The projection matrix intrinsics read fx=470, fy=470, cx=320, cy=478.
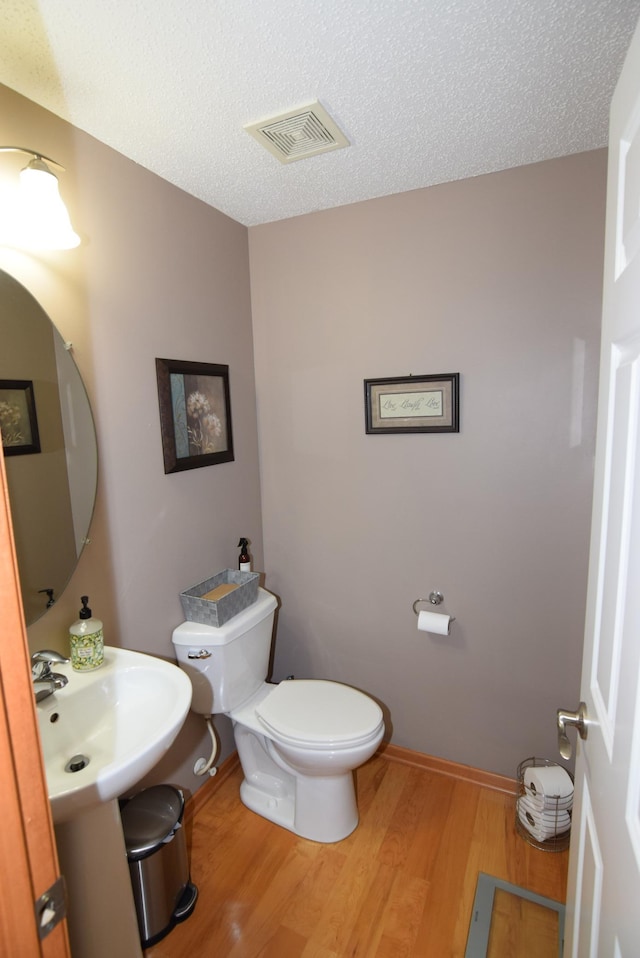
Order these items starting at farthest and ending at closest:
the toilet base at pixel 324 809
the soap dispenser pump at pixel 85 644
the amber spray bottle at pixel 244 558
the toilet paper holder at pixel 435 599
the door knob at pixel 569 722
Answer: the amber spray bottle at pixel 244 558 → the toilet paper holder at pixel 435 599 → the toilet base at pixel 324 809 → the soap dispenser pump at pixel 85 644 → the door knob at pixel 569 722

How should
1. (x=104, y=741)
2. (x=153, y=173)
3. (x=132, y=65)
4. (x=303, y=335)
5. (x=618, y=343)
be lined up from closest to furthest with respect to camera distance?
(x=618, y=343)
(x=132, y=65)
(x=104, y=741)
(x=153, y=173)
(x=303, y=335)

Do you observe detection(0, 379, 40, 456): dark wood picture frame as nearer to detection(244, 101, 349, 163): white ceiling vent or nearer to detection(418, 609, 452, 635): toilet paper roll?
detection(244, 101, 349, 163): white ceiling vent

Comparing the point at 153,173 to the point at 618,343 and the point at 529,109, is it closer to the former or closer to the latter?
the point at 529,109

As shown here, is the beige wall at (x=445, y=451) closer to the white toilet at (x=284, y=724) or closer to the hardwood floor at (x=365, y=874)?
the hardwood floor at (x=365, y=874)

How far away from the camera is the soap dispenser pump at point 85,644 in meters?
1.31

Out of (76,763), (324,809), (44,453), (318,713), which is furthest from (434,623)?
(44,453)

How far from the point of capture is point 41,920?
603 mm

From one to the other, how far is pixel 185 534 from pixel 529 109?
5.78ft

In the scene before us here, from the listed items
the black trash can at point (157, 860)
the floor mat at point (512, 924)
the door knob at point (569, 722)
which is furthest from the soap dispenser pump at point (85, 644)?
the floor mat at point (512, 924)

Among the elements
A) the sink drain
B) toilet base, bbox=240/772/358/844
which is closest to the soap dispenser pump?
the sink drain

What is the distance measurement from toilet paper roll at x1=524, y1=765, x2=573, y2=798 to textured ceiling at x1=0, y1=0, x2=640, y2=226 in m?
2.18

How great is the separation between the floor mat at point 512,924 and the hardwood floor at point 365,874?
32 mm

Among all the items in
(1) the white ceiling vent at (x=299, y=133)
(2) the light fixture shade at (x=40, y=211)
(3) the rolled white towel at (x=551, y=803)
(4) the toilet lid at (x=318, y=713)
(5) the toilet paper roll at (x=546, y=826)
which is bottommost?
(5) the toilet paper roll at (x=546, y=826)

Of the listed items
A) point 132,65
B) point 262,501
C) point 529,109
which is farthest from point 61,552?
point 529,109
